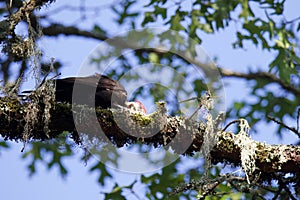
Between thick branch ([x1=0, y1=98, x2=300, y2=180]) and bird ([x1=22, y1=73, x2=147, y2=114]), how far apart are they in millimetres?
610

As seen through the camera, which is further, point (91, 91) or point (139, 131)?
point (91, 91)

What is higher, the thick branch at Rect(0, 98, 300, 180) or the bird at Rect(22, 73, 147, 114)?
the bird at Rect(22, 73, 147, 114)

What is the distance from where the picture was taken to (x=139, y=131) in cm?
340

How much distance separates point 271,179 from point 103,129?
3.94ft

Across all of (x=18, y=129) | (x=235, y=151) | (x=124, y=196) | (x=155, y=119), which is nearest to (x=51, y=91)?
(x=18, y=129)

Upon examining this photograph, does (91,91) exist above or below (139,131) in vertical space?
above

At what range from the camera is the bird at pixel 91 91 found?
4.16 meters

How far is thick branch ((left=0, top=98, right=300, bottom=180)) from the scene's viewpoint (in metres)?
3.29

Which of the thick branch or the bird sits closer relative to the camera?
the thick branch

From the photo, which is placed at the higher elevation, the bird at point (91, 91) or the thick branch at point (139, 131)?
the bird at point (91, 91)

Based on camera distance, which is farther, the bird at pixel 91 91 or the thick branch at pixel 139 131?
the bird at pixel 91 91

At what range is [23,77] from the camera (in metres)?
3.58

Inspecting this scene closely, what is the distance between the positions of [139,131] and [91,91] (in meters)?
1.18

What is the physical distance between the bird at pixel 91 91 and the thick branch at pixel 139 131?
61 cm
